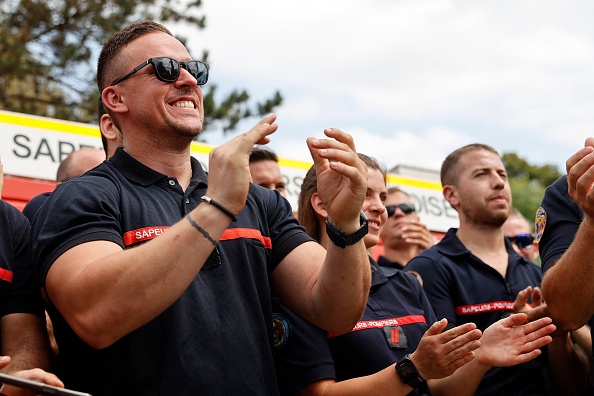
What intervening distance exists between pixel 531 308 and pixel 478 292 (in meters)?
0.66

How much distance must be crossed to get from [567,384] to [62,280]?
108 inches

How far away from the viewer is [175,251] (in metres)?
2.14

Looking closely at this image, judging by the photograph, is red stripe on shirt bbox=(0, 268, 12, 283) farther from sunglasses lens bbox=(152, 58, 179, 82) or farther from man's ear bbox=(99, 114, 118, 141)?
man's ear bbox=(99, 114, 118, 141)

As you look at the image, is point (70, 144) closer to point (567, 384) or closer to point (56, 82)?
point (567, 384)

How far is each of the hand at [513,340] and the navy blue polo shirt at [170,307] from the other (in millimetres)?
1000

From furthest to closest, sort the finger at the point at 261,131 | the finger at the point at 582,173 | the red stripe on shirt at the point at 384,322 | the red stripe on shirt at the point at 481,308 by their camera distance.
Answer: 1. the red stripe on shirt at the point at 481,308
2. the red stripe on shirt at the point at 384,322
3. the finger at the point at 582,173
4. the finger at the point at 261,131

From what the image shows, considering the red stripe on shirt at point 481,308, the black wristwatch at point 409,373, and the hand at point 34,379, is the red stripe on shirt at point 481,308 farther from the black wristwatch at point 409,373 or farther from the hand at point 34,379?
the hand at point 34,379

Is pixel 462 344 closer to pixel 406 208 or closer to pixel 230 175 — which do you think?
pixel 230 175

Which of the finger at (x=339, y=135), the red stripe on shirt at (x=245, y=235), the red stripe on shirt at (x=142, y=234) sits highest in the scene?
the finger at (x=339, y=135)

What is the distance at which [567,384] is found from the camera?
13.2ft

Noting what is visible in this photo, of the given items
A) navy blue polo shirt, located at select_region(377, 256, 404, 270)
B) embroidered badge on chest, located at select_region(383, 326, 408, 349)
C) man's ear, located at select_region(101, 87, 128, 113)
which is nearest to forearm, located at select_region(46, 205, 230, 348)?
man's ear, located at select_region(101, 87, 128, 113)

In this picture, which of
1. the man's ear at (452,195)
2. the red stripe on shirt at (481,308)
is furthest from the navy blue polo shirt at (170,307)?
the man's ear at (452,195)

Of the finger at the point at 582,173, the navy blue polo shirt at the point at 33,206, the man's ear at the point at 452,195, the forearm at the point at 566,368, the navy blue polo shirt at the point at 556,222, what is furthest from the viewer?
the man's ear at the point at 452,195

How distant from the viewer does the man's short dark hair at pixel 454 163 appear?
5.28 metres
